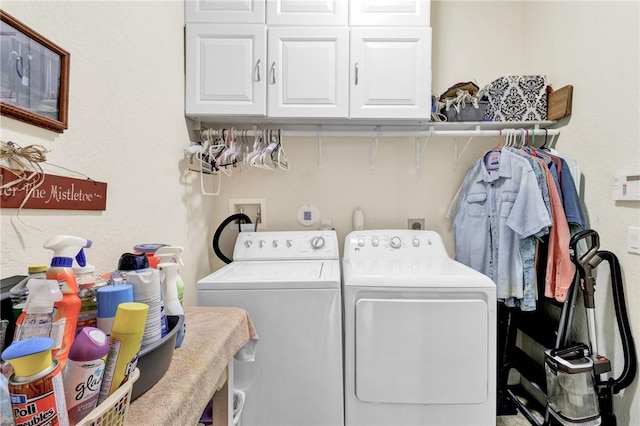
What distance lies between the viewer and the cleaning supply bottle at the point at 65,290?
0.52 metres

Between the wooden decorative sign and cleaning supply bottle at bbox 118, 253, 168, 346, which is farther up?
the wooden decorative sign

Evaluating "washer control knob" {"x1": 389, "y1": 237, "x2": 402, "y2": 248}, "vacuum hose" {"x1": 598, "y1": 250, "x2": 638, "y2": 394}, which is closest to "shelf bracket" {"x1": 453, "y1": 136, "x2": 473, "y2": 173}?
"washer control knob" {"x1": 389, "y1": 237, "x2": 402, "y2": 248}

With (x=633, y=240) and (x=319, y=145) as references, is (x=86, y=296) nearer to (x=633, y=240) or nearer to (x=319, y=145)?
(x=319, y=145)

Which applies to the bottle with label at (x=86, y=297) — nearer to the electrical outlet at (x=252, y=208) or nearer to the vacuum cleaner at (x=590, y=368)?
the electrical outlet at (x=252, y=208)

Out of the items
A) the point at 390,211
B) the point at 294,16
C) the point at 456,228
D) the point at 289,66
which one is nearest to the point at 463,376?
the point at 456,228

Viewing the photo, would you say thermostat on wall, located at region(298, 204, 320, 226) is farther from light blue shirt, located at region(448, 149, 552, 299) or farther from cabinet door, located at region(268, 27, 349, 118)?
light blue shirt, located at region(448, 149, 552, 299)

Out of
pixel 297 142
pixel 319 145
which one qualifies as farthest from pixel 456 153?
pixel 297 142

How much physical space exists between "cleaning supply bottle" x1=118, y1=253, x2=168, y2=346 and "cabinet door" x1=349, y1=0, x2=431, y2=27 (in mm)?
1745

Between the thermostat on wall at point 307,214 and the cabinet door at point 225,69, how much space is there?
2.41 ft

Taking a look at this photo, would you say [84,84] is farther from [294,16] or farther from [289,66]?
[294,16]

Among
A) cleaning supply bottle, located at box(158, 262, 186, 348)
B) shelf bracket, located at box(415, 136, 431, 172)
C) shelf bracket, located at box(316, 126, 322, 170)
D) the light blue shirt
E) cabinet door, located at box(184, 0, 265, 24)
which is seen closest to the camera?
cleaning supply bottle, located at box(158, 262, 186, 348)

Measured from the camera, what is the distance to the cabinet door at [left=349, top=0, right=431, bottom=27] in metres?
1.79

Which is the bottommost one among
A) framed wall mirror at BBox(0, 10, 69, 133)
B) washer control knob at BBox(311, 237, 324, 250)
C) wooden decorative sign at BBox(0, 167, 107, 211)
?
washer control knob at BBox(311, 237, 324, 250)

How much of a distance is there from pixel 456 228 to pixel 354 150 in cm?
89
